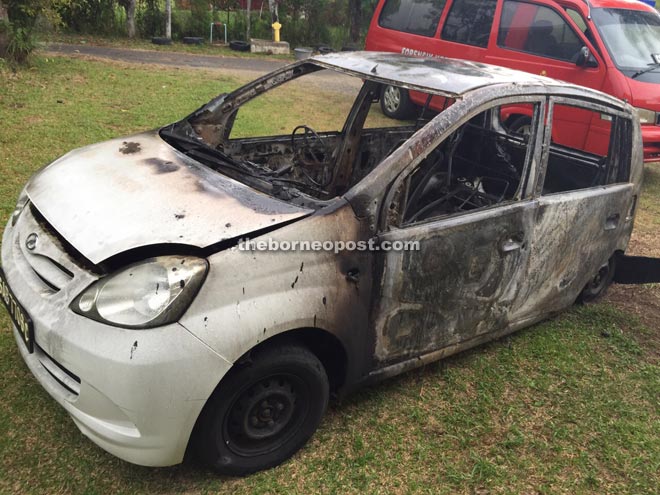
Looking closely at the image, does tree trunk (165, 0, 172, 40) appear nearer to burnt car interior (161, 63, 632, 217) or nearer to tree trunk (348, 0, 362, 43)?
tree trunk (348, 0, 362, 43)

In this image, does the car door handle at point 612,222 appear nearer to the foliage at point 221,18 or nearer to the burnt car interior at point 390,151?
the burnt car interior at point 390,151

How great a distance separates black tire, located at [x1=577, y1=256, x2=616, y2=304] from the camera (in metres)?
3.77

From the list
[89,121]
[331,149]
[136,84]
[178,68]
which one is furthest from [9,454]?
[178,68]

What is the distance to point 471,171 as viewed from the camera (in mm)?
3420

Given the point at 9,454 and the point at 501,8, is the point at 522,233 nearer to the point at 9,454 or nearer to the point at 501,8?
the point at 9,454


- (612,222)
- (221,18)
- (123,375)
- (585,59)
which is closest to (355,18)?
Answer: (221,18)

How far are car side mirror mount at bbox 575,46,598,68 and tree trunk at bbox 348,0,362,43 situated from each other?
37.0 ft

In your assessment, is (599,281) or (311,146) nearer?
(311,146)

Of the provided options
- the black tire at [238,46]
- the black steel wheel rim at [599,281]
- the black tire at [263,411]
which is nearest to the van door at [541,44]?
the black steel wheel rim at [599,281]

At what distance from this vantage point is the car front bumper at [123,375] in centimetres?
179

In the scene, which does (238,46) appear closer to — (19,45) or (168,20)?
(168,20)

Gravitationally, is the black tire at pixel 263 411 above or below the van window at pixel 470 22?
below

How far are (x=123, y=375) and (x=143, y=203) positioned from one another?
2.32 ft

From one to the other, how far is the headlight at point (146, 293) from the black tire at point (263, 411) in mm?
352
